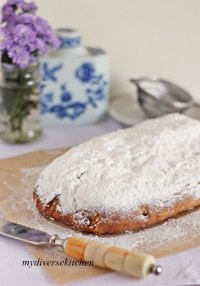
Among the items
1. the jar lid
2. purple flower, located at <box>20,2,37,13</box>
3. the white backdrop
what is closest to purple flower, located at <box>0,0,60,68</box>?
purple flower, located at <box>20,2,37,13</box>

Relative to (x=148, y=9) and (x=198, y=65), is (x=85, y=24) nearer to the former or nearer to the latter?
(x=148, y=9)

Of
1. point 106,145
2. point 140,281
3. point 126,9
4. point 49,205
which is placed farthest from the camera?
point 126,9

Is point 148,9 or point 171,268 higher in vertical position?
point 148,9

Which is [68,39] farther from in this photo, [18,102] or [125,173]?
[125,173]

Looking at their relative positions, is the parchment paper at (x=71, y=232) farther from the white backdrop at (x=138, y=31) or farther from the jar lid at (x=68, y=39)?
the white backdrop at (x=138, y=31)

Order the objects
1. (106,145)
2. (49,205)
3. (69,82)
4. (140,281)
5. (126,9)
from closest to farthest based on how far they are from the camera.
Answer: (140,281)
(49,205)
(106,145)
(69,82)
(126,9)

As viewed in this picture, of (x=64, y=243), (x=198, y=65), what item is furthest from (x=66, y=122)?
(x=64, y=243)

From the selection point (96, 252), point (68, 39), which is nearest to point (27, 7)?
point (68, 39)

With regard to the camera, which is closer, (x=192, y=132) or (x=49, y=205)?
(x=49, y=205)

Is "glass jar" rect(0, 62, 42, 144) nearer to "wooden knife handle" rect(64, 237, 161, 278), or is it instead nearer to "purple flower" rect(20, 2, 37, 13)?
"purple flower" rect(20, 2, 37, 13)
